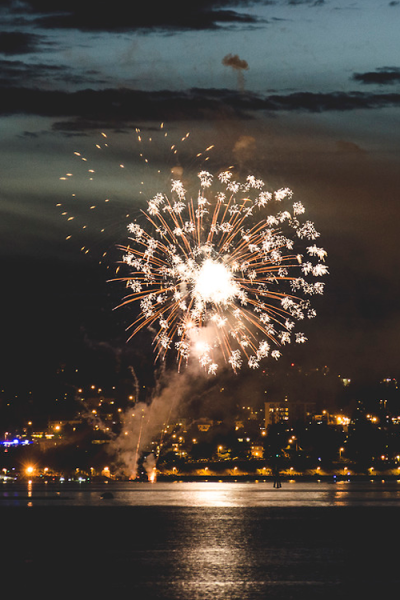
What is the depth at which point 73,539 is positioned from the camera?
188 ft

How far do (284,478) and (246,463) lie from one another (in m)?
10.4

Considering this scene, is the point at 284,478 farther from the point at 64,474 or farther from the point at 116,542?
the point at 116,542

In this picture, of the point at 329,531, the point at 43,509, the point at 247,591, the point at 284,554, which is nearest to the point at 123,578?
the point at 247,591

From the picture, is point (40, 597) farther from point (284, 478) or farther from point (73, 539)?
point (284, 478)

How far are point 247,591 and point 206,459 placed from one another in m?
161

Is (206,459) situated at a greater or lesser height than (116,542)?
greater

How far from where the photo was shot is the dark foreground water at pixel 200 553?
120 feet

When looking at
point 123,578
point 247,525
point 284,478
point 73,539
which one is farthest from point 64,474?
point 123,578

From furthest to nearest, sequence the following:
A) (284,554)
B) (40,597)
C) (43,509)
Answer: (43,509) → (284,554) → (40,597)

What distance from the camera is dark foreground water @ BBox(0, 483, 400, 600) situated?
36.7 metres

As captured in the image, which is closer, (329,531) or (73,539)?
(73,539)

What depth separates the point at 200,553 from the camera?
49.1 m

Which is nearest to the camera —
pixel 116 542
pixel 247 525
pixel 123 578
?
pixel 123 578

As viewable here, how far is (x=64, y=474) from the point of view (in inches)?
7515
